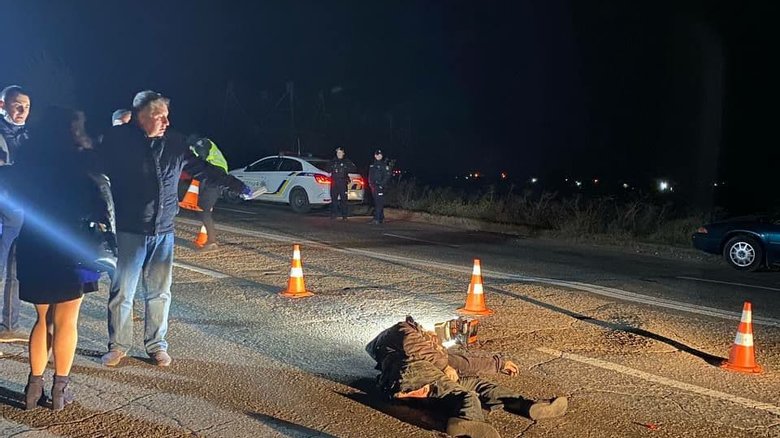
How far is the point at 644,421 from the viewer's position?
15.4 feet

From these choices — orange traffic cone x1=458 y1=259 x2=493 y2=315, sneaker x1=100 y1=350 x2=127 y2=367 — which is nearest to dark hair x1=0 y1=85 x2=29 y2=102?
sneaker x1=100 y1=350 x2=127 y2=367

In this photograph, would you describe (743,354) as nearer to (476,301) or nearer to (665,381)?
(665,381)

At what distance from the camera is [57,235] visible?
4.45 m

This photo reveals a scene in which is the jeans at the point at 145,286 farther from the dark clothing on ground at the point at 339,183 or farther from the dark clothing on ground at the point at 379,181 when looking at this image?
the dark clothing on ground at the point at 339,183

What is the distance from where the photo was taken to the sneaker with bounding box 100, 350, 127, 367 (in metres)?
5.38

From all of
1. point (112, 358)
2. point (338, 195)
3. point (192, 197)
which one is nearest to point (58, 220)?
point (112, 358)

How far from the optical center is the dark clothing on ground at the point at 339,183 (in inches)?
670

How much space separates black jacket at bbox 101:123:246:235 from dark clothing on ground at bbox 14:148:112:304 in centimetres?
42

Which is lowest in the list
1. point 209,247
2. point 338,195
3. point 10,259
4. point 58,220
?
point 209,247

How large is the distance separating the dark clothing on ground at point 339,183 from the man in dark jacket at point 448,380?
1173 cm

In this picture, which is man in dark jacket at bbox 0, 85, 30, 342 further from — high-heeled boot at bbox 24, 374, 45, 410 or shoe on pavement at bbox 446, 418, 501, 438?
shoe on pavement at bbox 446, 418, 501, 438

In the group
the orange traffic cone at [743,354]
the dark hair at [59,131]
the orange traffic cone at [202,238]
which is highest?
the dark hair at [59,131]

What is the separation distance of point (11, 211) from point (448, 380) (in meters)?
3.54

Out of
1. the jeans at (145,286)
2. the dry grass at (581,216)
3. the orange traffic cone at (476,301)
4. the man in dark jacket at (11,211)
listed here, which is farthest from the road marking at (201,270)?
the dry grass at (581,216)
